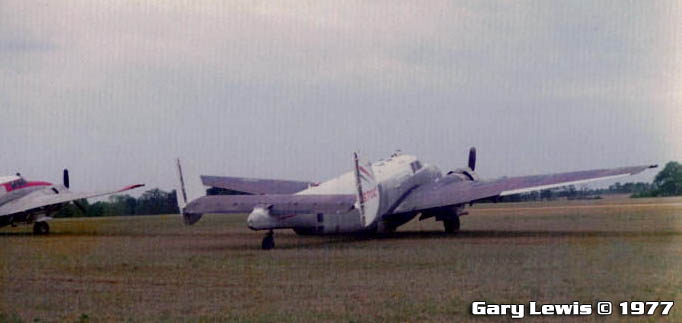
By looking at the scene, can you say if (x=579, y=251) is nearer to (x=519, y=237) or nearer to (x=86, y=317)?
(x=519, y=237)

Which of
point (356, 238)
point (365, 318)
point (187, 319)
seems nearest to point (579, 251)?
point (356, 238)

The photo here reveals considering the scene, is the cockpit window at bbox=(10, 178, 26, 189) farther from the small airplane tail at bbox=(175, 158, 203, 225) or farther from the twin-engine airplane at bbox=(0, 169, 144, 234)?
the small airplane tail at bbox=(175, 158, 203, 225)

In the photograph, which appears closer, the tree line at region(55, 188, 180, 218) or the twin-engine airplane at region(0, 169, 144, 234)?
the twin-engine airplane at region(0, 169, 144, 234)

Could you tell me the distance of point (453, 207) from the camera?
30391 mm

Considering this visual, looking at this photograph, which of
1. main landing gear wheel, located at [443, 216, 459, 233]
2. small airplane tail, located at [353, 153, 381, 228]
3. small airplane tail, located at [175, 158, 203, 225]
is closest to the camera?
small airplane tail, located at [353, 153, 381, 228]

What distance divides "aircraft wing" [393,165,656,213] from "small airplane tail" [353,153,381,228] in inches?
212

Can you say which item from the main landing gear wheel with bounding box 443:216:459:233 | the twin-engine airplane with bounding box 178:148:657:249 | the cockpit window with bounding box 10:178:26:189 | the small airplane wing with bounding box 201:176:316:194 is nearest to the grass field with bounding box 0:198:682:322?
the twin-engine airplane with bounding box 178:148:657:249

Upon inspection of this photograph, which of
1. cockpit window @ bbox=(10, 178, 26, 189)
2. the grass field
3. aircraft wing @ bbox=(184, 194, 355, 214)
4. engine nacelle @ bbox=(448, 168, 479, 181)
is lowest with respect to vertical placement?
the grass field

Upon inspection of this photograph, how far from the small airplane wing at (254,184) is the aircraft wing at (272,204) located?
38.8 ft

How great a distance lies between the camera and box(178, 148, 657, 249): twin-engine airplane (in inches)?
907

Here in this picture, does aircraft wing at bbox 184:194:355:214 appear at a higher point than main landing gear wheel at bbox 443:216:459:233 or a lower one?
higher

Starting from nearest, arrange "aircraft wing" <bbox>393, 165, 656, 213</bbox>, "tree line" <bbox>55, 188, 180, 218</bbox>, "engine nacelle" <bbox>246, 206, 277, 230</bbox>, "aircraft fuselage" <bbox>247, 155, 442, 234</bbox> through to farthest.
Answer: "engine nacelle" <bbox>246, 206, 277, 230</bbox> → "aircraft fuselage" <bbox>247, 155, 442, 234</bbox> → "aircraft wing" <bbox>393, 165, 656, 213</bbox> → "tree line" <bbox>55, 188, 180, 218</bbox>

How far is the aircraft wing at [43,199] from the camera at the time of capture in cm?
3466

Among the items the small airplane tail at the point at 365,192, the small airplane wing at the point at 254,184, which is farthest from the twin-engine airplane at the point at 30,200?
the small airplane tail at the point at 365,192
